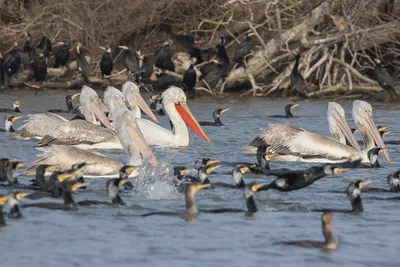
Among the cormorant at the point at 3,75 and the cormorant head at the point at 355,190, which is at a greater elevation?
the cormorant at the point at 3,75

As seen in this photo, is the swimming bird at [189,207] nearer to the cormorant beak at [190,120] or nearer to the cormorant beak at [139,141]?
the cormorant beak at [139,141]

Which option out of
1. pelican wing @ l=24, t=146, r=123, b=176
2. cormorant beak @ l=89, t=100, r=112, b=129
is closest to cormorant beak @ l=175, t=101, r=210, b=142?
cormorant beak @ l=89, t=100, r=112, b=129

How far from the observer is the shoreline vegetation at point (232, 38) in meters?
17.8

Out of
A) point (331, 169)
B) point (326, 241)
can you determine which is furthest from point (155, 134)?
point (326, 241)

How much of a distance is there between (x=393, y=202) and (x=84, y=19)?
12964mm

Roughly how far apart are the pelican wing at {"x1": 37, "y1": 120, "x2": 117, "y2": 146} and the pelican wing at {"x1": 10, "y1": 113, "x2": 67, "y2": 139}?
0.91 ft

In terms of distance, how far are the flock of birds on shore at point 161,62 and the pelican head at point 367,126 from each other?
580 centimetres

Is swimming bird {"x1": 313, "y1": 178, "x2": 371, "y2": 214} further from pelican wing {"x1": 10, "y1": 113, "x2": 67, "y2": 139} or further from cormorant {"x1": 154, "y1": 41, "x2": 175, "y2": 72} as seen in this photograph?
cormorant {"x1": 154, "y1": 41, "x2": 175, "y2": 72}

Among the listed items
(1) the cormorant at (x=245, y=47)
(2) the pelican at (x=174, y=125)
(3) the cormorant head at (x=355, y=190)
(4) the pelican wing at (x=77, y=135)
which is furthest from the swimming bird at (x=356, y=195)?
(1) the cormorant at (x=245, y=47)

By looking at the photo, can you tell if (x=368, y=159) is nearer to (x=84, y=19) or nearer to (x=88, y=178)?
(x=88, y=178)

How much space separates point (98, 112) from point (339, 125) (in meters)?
2.85

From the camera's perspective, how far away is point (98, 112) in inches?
496

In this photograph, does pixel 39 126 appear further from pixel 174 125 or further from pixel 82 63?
pixel 82 63

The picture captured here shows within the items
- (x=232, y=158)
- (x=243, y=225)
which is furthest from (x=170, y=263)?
(x=232, y=158)
